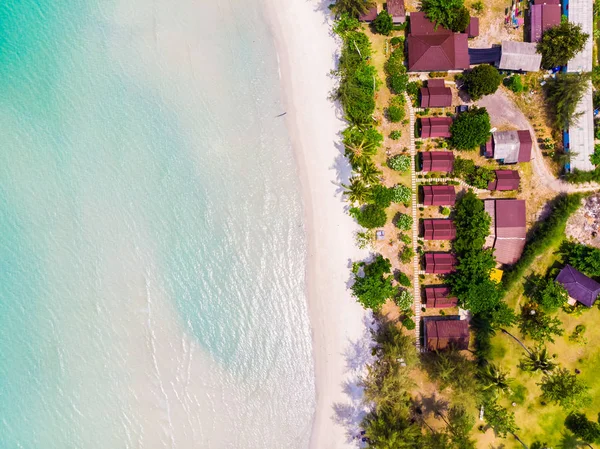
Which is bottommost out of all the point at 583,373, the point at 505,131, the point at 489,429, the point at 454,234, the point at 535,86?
the point at 489,429

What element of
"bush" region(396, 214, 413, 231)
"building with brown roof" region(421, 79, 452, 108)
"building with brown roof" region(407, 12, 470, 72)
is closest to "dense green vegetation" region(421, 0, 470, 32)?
"building with brown roof" region(407, 12, 470, 72)

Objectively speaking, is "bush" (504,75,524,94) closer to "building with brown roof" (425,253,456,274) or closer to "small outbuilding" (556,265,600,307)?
"building with brown roof" (425,253,456,274)

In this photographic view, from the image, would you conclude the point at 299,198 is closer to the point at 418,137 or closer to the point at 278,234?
the point at 278,234

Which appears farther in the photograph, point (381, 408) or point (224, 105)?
point (224, 105)

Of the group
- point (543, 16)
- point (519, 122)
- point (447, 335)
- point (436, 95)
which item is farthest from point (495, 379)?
point (543, 16)

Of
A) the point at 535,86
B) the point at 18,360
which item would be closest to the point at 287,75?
the point at 535,86

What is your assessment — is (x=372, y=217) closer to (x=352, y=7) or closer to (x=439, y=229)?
(x=439, y=229)

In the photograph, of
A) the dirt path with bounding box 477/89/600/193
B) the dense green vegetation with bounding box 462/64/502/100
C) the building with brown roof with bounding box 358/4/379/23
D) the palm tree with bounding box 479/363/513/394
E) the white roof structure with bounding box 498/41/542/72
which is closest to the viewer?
the dense green vegetation with bounding box 462/64/502/100
